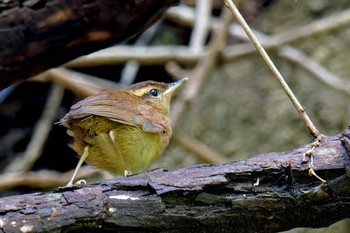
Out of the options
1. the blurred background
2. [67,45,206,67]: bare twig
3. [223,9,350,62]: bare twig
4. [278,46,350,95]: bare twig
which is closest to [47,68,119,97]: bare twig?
the blurred background

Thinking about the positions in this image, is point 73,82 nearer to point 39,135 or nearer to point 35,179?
point 39,135

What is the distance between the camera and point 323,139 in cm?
282

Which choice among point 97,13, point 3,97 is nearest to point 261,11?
point 3,97

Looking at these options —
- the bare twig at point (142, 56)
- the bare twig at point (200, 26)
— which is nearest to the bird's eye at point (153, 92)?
the bare twig at point (142, 56)

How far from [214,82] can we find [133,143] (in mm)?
3345

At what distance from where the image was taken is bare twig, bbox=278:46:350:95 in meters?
5.82

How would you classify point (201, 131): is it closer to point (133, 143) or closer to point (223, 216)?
point (133, 143)

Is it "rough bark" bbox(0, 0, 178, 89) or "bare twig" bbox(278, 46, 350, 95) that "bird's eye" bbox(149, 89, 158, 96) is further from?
"bare twig" bbox(278, 46, 350, 95)

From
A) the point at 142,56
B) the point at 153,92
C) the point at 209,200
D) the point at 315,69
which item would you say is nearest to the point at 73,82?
the point at 142,56

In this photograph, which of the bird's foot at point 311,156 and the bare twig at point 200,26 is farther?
the bare twig at point 200,26

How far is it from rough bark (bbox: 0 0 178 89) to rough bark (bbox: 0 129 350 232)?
102cm

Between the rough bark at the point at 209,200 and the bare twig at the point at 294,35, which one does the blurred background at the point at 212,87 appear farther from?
the rough bark at the point at 209,200

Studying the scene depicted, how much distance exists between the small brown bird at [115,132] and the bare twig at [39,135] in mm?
1969

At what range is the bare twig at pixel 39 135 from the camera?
5586 mm
